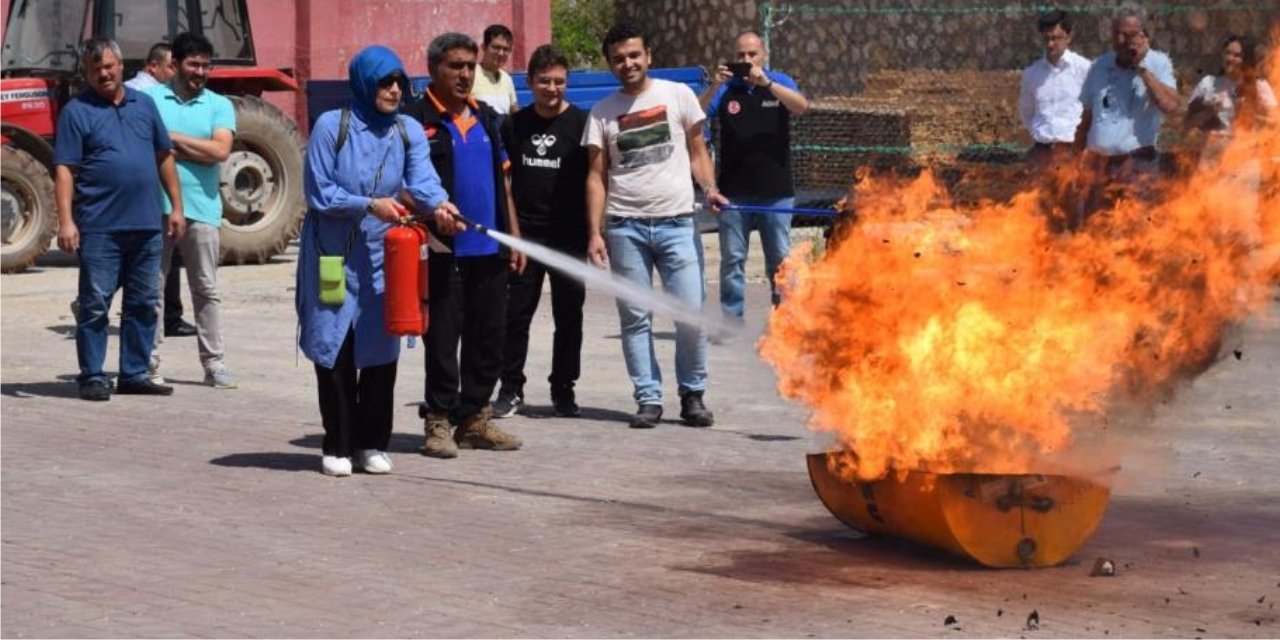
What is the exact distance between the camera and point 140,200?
41.7 feet

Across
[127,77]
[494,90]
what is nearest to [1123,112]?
[494,90]

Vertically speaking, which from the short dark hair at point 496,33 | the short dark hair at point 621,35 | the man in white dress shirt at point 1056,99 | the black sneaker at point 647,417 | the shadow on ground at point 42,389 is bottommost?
the shadow on ground at point 42,389

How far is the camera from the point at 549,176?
11953 mm

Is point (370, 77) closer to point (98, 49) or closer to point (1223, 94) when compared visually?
point (98, 49)

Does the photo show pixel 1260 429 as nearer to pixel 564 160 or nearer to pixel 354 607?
pixel 564 160

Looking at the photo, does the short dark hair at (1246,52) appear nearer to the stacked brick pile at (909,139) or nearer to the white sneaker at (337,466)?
the stacked brick pile at (909,139)

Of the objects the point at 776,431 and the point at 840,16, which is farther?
the point at 840,16

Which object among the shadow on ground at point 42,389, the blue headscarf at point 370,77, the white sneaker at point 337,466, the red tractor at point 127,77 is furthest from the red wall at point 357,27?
the white sneaker at point 337,466

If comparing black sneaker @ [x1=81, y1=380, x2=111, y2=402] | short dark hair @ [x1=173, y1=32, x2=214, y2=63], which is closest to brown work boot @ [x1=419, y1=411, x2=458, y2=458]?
black sneaker @ [x1=81, y1=380, x2=111, y2=402]

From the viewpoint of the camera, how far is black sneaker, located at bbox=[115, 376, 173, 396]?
12.9m

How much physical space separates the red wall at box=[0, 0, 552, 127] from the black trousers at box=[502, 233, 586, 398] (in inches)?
646

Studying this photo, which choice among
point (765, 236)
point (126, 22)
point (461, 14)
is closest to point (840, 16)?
point (461, 14)

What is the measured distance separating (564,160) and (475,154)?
3.41ft

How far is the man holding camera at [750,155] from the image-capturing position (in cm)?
1295
